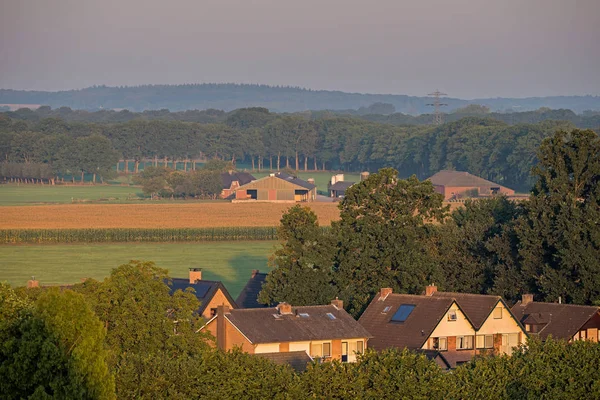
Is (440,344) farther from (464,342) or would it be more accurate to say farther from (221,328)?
Answer: (221,328)

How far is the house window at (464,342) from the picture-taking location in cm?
4781

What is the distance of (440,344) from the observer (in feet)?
155

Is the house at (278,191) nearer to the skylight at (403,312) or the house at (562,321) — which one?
the house at (562,321)

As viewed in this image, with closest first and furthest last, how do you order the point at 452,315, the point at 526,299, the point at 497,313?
the point at 452,315, the point at 497,313, the point at 526,299

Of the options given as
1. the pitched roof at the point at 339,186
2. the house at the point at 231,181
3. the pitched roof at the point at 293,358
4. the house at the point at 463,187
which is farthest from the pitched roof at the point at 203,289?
the pitched roof at the point at 339,186

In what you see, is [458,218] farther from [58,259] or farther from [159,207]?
[159,207]

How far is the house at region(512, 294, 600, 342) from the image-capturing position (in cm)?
4891

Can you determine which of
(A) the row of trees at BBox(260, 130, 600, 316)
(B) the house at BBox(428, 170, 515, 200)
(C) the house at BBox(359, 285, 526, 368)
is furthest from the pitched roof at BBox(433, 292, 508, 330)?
(B) the house at BBox(428, 170, 515, 200)

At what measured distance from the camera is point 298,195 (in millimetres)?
160750

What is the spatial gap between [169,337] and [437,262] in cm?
2293

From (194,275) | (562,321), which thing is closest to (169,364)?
(194,275)

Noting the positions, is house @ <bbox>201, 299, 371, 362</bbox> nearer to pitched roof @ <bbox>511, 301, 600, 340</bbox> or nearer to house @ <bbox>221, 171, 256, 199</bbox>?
pitched roof @ <bbox>511, 301, 600, 340</bbox>

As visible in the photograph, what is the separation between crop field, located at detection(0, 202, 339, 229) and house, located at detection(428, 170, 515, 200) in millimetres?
23390

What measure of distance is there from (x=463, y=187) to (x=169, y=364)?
13667 cm
